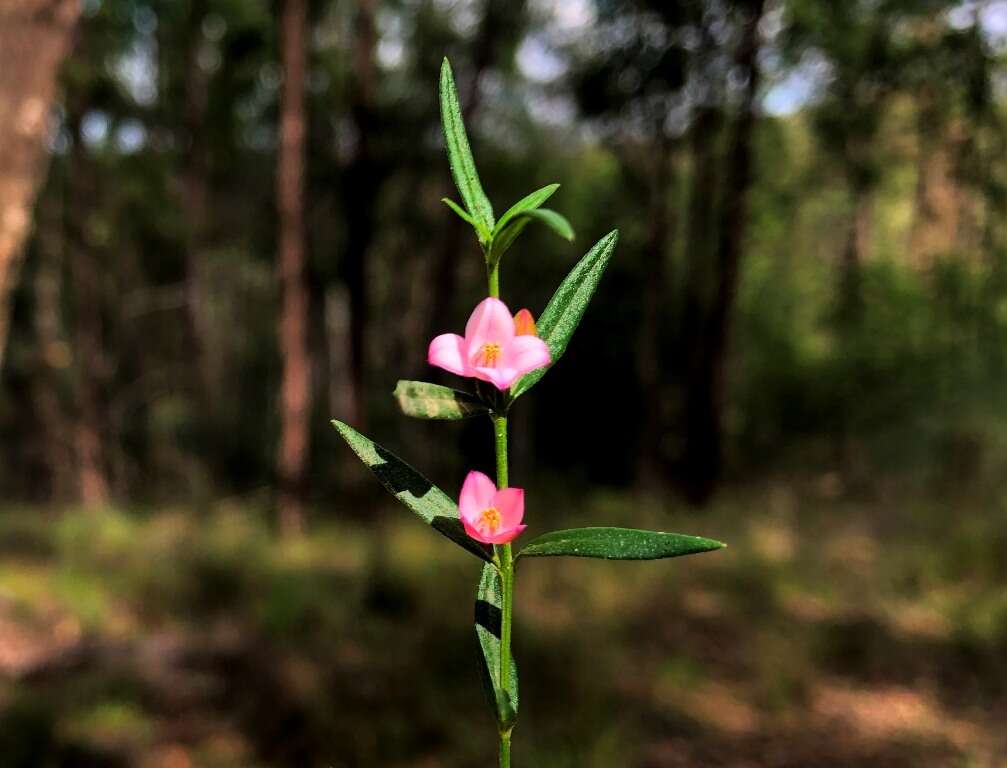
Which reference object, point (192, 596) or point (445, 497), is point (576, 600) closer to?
point (192, 596)

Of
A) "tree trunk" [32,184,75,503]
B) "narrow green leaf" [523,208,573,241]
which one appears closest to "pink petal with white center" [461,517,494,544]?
"narrow green leaf" [523,208,573,241]

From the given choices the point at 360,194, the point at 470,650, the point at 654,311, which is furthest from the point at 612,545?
the point at 654,311

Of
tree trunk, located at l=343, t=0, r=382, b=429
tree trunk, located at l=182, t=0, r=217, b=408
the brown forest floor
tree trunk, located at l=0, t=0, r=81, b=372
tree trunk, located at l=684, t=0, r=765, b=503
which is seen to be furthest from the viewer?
tree trunk, located at l=182, t=0, r=217, b=408

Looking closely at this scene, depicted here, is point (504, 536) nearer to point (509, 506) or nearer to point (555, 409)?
point (509, 506)

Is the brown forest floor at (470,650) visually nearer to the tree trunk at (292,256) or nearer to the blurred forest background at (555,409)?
the blurred forest background at (555,409)

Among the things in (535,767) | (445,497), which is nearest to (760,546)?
(535,767)

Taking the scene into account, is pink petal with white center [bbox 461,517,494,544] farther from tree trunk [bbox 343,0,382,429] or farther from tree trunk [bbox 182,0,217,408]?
tree trunk [bbox 182,0,217,408]
